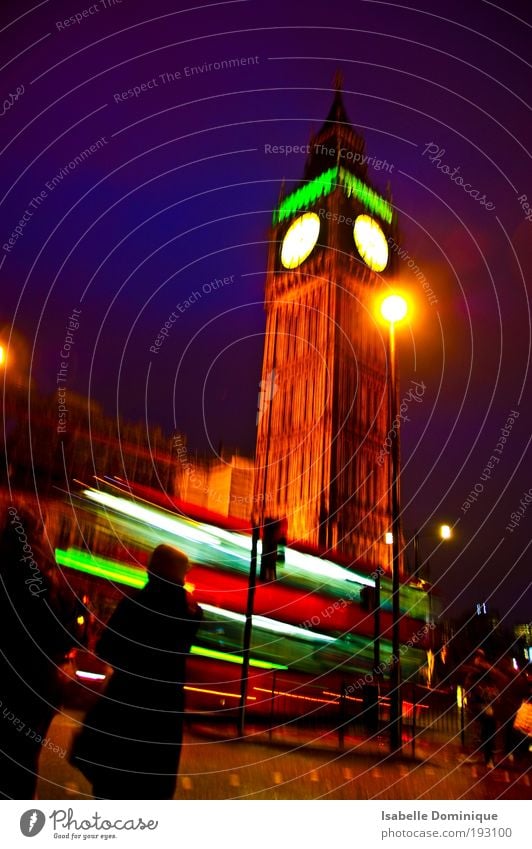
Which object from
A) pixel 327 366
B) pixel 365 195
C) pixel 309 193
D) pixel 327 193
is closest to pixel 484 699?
pixel 327 366

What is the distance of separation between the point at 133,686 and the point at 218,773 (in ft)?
12.2

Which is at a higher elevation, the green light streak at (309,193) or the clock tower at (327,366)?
the green light streak at (309,193)

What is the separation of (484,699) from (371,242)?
136 feet

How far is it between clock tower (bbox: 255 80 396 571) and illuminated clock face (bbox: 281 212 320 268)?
8 centimetres

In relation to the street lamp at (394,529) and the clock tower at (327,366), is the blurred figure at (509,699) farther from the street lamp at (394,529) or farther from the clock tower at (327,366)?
the clock tower at (327,366)

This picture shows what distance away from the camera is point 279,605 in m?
15.7

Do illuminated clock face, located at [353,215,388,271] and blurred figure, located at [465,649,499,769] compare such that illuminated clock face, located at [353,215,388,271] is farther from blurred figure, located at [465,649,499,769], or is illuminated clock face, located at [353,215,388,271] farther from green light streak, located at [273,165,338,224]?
blurred figure, located at [465,649,499,769]

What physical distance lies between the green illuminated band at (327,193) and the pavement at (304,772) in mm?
38955

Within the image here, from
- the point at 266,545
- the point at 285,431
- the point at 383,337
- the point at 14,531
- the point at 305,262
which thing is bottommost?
the point at 266,545

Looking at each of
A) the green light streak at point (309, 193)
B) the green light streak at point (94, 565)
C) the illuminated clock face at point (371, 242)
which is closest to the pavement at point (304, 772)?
the green light streak at point (94, 565)

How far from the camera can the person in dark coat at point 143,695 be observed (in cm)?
391

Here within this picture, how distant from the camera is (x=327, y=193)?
45.0m
